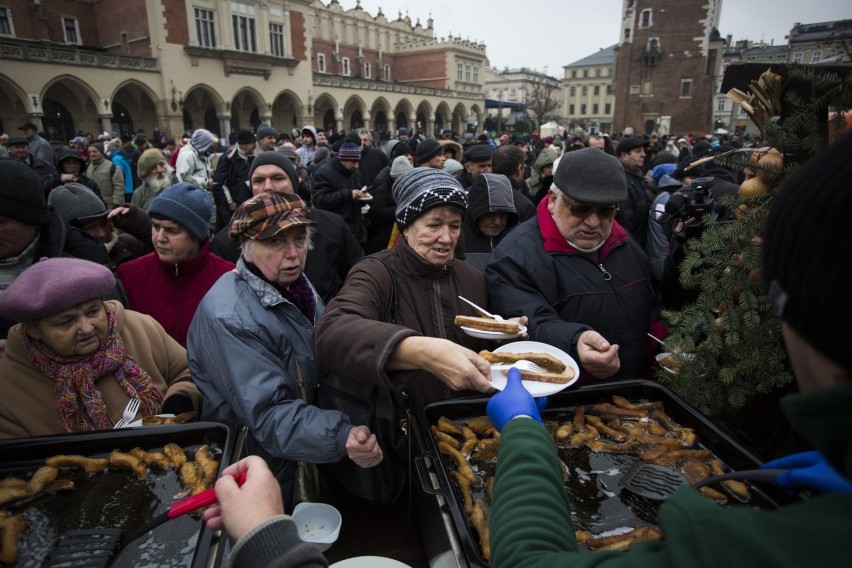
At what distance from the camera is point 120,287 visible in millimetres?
3045

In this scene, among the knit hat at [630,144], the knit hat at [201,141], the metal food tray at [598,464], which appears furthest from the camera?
the knit hat at [201,141]

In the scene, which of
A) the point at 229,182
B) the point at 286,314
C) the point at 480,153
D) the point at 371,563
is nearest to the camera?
the point at 371,563

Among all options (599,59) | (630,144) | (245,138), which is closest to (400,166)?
(245,138)

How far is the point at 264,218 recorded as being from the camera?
2.30 metres

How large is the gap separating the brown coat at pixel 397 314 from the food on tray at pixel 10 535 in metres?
1.05

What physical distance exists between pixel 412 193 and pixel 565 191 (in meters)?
0.79

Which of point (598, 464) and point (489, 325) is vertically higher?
point (489, 325)

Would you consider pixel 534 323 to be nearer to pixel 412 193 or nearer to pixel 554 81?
pixel 412 193

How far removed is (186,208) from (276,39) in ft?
120

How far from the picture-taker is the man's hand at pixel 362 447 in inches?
75.0

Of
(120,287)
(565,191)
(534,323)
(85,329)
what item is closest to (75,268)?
(85,329)

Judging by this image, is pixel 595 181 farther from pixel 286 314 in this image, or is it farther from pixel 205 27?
pixel 205 27

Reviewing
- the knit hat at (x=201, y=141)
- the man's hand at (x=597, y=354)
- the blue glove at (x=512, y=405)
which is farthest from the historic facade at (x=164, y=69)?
the blue glove at (x=512, y=405)

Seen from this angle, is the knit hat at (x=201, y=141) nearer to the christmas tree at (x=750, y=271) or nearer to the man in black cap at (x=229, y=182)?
the man in black cap at (x=229, y=182)
